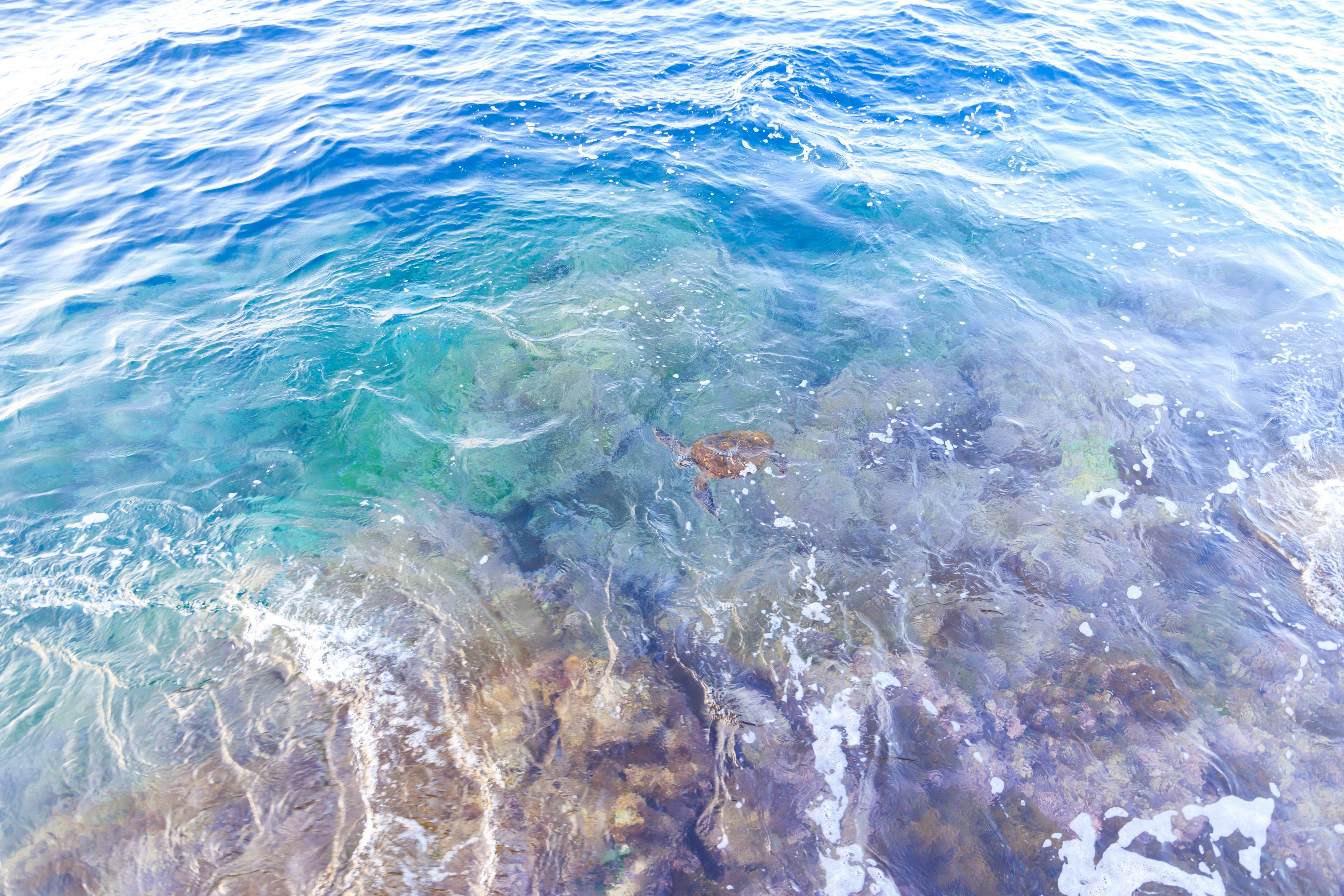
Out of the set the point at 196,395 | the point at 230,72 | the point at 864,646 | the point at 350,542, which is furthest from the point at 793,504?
the point at 230,72

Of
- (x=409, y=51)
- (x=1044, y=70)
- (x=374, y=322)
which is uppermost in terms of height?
(x=409, y=51)

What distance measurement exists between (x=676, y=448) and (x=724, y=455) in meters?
0.75

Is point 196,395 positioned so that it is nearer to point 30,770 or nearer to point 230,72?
point 30,770

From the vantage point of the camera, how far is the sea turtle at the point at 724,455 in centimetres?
864

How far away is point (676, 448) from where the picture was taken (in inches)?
352

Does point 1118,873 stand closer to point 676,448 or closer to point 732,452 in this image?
point 732,452

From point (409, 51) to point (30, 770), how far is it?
20.6m

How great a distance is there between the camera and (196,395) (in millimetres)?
9266

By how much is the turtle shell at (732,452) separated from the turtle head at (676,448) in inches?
3.3

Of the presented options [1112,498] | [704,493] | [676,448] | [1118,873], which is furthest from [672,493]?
[1112,498]

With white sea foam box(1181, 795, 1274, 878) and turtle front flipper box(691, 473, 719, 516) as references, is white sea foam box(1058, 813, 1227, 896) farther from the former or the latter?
turtle front flipper box(691, 473, 719, 516)

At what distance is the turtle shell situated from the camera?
8695 mm

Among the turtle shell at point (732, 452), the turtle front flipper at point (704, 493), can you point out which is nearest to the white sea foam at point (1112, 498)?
the turtle shell at point (732, 452)

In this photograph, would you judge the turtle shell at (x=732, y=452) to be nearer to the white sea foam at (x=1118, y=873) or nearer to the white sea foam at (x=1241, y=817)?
the white sea foam at (x=1118, y=873)
